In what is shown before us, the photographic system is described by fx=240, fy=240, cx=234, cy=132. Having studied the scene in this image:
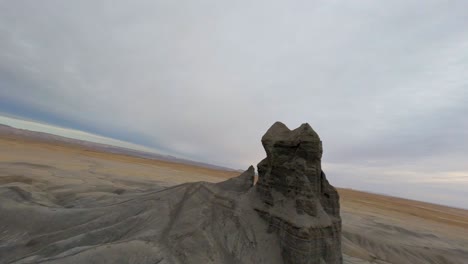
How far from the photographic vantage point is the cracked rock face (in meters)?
8.91

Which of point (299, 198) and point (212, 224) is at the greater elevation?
point (299, 198)

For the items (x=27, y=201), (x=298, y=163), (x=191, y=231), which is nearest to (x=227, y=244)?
(x=191, y=231)

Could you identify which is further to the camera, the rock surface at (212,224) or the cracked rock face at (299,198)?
the cracked rock face at (299,198)

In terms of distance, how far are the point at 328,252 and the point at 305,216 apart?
1.64m

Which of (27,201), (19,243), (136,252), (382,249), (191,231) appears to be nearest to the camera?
(136,252)

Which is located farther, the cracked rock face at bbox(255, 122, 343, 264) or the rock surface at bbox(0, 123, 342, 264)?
the cracked rock face at bbox(255, 122, 343, 264)

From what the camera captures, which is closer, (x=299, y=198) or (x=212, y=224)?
(x=299, y=198)

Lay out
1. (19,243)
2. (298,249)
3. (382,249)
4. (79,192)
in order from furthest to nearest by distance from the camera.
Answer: (79,192)
(382,249)
(19,243)
(298,249)

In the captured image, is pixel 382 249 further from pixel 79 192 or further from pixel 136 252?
pixel 79 192

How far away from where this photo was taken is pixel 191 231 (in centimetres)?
954

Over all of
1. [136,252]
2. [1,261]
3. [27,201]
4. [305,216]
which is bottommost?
[1,261]

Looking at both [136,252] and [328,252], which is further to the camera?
[328,252]

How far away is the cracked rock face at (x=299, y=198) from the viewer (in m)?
8.91

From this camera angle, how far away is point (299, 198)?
9.62 m
